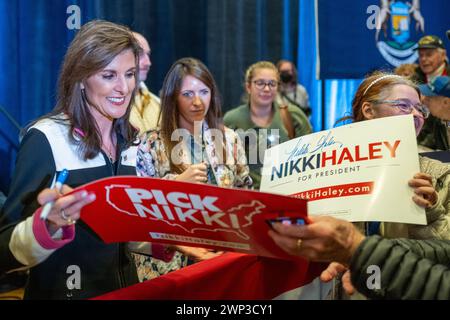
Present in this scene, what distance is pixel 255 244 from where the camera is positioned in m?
1.38

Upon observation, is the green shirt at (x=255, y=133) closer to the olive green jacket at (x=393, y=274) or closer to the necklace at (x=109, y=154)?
the necklace at (x=109, y=154)

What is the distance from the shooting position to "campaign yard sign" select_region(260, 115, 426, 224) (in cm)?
171

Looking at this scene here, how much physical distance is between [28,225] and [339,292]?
98 cm

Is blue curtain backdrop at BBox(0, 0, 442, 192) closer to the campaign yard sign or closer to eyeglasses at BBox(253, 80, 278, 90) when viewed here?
eyeglasses at BBox(253, 80, 278, 90)

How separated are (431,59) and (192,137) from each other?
8.40ft

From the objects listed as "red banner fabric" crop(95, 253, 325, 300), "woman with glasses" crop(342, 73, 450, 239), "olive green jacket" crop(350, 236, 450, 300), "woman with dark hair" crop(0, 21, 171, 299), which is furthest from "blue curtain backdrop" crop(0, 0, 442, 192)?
"olive green jacket" crop(350, 236, 450, 300)

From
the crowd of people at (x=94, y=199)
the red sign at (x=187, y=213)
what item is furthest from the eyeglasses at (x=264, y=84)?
the red sign at (x=187, y=213)

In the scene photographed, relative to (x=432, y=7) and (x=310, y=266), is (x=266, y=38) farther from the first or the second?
(x=310, y=266)

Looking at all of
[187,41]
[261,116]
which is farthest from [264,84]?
[187,41]

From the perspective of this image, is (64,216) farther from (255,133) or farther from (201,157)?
(255,133)

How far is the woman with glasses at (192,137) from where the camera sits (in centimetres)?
308

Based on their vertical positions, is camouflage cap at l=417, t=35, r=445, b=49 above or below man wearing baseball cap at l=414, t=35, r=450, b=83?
above

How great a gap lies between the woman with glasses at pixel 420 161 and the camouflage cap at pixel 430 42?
2.63m
